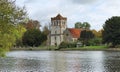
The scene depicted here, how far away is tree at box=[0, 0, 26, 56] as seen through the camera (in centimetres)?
3334

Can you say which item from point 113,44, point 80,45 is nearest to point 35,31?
point 80,45

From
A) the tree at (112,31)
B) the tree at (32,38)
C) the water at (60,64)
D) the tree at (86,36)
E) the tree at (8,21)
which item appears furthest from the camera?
the tree at (32,38)

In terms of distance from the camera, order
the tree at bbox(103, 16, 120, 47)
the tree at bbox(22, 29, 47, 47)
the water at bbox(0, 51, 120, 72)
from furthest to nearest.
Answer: the tree at bbox(22, 29, 47, 47) < the tree at bbox(103, 16, 120, 47) < the water at bbox(0, 51, 120, 72)

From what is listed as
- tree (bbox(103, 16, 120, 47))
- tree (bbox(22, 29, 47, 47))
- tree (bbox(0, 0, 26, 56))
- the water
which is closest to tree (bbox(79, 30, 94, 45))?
tree (bbox(22, 29, 47, 47))

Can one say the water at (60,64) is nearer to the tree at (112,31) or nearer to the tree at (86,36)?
the tree at (112,31)

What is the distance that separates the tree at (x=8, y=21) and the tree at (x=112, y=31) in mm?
104429

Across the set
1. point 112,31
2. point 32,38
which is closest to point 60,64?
point 112,31

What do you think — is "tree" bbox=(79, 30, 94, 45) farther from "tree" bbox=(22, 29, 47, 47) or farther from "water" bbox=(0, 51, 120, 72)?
"water" bbox=(0, 51, 120, 72)

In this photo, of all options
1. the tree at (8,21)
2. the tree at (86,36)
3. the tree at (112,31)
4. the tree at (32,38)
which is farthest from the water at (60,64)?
the tree at (32,38)

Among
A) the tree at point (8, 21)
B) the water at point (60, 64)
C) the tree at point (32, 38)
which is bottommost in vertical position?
the water at point (60, 64)

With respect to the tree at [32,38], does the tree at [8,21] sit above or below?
below

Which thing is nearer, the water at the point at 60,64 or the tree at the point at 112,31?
the water at the point at 60,64

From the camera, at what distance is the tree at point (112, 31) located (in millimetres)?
137500

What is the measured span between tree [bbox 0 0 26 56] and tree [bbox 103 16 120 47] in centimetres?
10443
